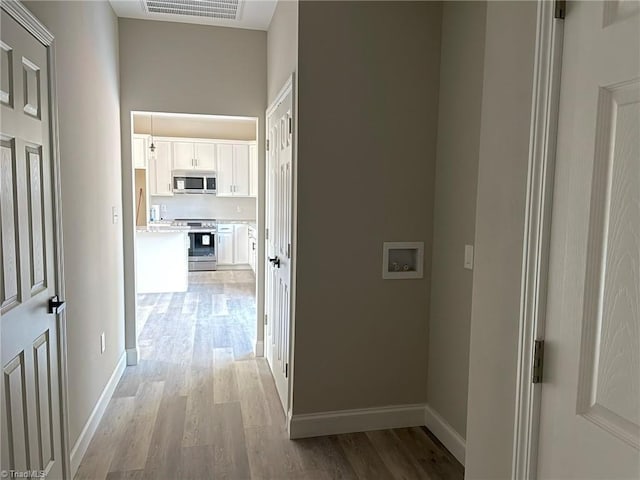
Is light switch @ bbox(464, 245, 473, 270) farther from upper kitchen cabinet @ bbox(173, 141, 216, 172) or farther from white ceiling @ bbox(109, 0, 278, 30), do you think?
upper kitchen cabinet @ bbox(173, 141, 216, 172)

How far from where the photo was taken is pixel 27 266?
171cm

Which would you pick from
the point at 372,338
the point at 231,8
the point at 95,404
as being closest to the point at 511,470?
the point at 372,338

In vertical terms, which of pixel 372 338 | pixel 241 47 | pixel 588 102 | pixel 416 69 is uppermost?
pixel 241 47

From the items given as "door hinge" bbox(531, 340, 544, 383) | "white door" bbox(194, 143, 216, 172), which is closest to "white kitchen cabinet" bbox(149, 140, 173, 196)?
"white door" bbox(194, 143, 216, 172)

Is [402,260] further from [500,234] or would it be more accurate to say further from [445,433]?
[500,234]

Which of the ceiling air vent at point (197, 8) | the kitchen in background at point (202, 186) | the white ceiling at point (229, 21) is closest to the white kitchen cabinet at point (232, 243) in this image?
the kitchen in background at point (202, 186)

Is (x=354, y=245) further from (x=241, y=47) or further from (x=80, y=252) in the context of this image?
(x=241, y=47)

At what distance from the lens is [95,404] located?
9.09 feet

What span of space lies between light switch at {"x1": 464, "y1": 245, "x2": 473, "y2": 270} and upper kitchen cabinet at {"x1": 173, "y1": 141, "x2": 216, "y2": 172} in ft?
21.5

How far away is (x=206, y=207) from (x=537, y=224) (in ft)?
26.6

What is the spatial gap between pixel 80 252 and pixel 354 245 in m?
1.55

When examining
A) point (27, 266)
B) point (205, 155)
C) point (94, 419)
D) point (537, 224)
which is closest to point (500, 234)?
point (537, 224)

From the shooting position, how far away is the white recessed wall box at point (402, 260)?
8.88 feet

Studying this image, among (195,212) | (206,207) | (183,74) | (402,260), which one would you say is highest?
(183,74)
